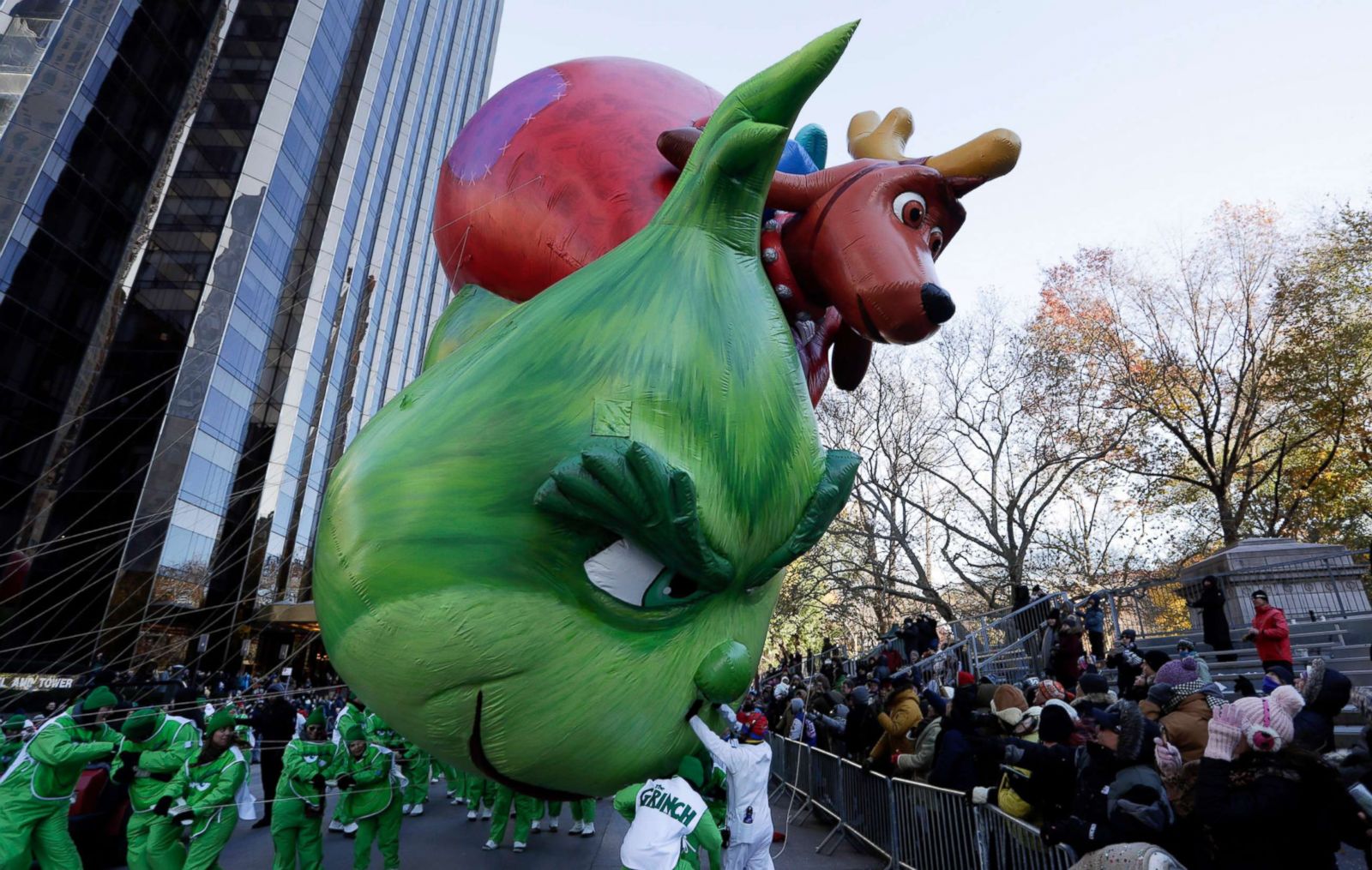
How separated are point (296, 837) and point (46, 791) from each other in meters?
1.76

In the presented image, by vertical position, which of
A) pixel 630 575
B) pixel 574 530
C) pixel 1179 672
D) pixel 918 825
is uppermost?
pixel 574 530

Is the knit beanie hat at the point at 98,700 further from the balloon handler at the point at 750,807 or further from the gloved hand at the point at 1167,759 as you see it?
the gloved hand at the point at 1167,759

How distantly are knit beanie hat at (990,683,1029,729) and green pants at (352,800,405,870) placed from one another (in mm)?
5060

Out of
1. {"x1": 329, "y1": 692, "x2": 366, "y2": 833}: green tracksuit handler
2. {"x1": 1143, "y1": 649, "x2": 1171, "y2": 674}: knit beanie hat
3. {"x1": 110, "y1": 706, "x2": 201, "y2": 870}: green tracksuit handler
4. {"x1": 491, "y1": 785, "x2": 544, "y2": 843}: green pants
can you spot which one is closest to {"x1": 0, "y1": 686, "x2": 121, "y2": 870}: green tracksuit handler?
{"x1": 110, "y1": 706, "x2": 201, "y2": 870}: green tracksuit handler

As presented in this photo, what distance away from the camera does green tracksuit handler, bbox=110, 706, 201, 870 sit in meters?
5.70

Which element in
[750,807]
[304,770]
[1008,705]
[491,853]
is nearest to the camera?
[750,807]

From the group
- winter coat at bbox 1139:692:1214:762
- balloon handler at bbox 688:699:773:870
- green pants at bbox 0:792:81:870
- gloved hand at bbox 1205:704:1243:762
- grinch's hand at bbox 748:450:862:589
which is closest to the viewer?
grinch's hand at bbox 748:450:862:589

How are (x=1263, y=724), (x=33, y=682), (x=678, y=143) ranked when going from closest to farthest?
(x=1263, y=724)
(x=678, y=143)
(x=33, y=682)

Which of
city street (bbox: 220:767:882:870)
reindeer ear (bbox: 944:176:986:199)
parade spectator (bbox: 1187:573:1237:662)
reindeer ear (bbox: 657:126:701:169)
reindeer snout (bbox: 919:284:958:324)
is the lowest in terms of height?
city street (bbox: 220:767:882:870)

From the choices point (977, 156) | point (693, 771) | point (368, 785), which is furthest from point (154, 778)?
point (977, 156)

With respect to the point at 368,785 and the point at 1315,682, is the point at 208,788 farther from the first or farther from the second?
the point at 1315,682

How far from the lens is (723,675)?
242cm

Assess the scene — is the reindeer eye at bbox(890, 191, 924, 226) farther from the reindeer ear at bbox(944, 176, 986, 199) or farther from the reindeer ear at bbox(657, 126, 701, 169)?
the reindeer ear at bbox(657, 126, 701, 169)

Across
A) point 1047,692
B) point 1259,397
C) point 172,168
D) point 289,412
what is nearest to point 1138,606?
point 1259,397
